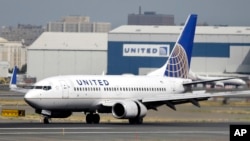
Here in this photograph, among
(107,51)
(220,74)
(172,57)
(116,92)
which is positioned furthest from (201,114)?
(107,51)

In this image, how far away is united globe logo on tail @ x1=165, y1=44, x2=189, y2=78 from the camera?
76.1 m

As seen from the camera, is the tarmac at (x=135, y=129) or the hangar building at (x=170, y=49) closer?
the tarmac at (x=135, y=129)

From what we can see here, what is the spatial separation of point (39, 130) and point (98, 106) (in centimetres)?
1208

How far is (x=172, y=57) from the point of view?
7619cm

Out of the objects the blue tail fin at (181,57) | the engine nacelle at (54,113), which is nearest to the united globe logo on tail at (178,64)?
the blue tail fin at (181,57)

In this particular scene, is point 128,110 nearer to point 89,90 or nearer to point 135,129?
point 89,90

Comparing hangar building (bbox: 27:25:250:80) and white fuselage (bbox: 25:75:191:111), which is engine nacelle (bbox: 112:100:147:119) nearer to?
white fuselage (bbox: 25:75:191:111)

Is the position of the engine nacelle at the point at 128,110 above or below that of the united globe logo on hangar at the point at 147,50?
below

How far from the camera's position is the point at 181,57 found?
3017 inches

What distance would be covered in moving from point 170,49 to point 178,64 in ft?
368

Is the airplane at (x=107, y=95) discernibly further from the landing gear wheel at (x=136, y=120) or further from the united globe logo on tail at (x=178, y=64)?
the united globe logo on tail at (x=178, y=64)

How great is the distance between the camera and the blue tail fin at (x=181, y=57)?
250 feet

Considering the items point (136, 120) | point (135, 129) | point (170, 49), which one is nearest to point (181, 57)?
point (136, 120)

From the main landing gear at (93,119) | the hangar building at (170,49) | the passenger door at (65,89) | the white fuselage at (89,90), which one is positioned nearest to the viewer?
the white fuselage at (89,90)
